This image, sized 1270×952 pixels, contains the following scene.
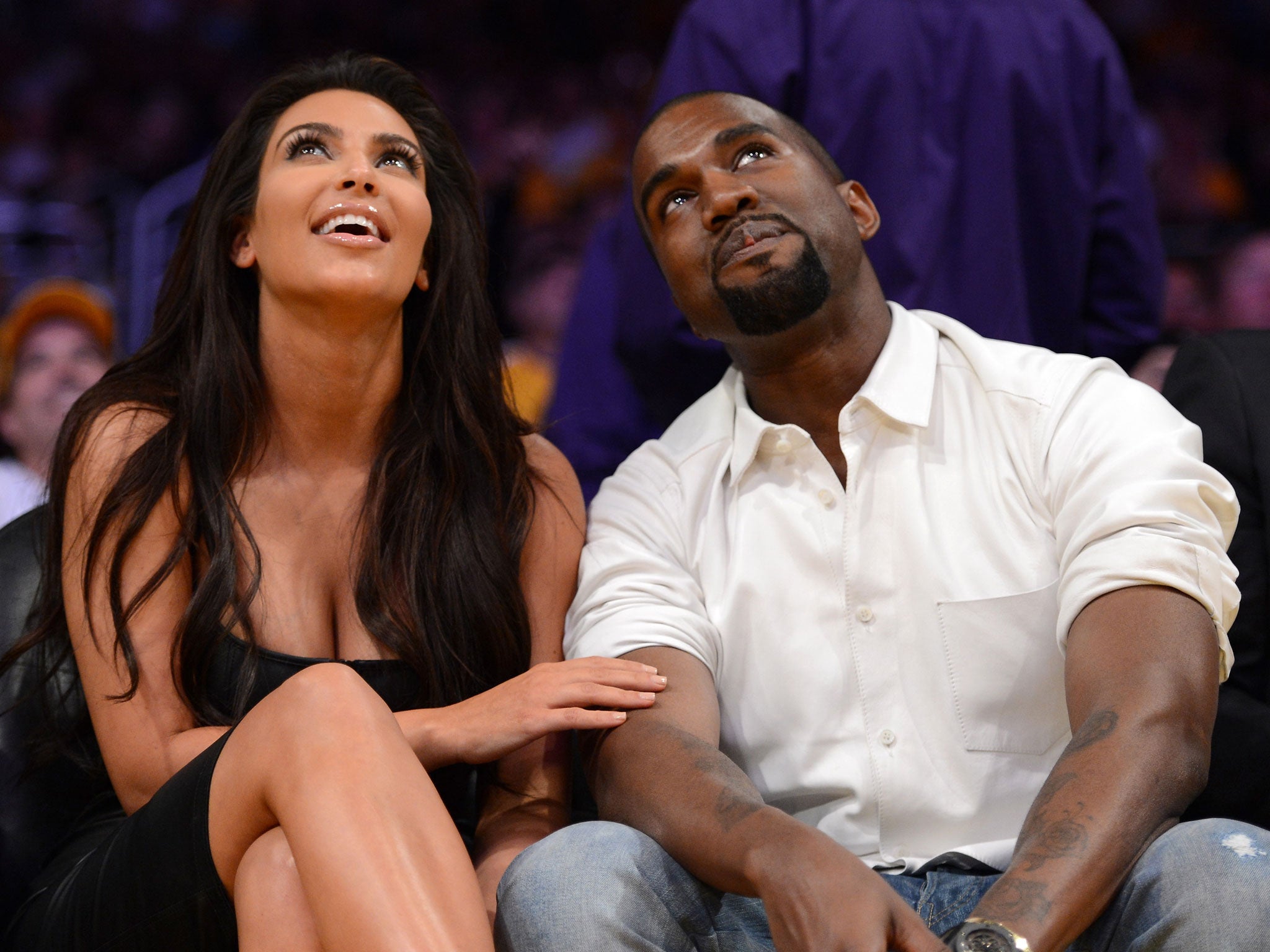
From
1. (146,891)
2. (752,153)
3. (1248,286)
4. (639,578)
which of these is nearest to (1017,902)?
(639,578)

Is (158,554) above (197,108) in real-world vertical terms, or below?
→ below

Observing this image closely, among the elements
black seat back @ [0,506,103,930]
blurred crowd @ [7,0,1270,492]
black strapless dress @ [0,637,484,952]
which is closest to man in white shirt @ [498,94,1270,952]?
Result: black strapless dress @ [0,637,484,952]

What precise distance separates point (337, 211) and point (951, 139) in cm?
102

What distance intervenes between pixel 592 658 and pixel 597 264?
1121 millimetres

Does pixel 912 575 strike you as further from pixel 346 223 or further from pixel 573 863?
pixel 346 223

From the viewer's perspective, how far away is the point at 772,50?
214 cm

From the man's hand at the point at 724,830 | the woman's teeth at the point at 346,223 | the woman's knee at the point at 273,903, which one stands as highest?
the woman's teeth at the point at 346,223

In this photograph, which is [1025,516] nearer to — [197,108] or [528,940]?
[528,940]

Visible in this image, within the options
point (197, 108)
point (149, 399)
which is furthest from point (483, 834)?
point (197, 108)

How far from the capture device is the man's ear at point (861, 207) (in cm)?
201

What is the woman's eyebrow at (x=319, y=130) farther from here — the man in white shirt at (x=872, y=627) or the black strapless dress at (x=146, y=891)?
the black strapless dress at (x=146, y=891)

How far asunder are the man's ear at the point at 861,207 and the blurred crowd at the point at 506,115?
1.71m

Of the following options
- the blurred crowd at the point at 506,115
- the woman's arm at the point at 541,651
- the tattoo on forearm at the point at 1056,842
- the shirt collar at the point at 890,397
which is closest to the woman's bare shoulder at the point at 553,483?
the woman's arm at the point at 541,651

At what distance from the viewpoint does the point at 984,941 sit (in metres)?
1.18
